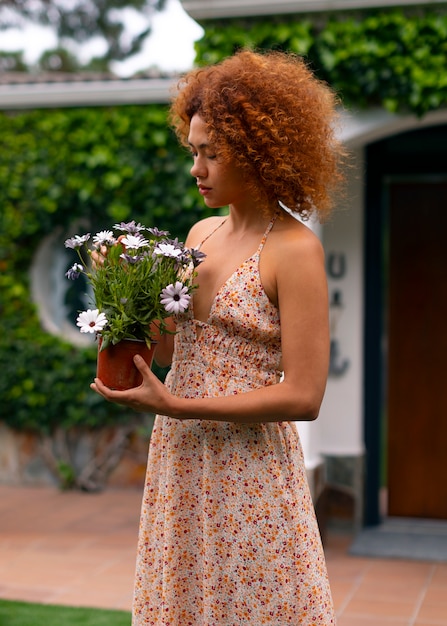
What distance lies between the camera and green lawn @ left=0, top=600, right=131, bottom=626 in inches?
162

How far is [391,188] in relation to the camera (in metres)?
6.11

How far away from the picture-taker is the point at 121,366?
1897 mm

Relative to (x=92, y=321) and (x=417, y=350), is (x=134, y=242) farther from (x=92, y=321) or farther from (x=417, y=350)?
(x=417, y=350)

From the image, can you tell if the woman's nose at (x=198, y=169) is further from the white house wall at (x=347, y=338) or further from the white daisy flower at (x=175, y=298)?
the white house wall at (x=347, y=338)

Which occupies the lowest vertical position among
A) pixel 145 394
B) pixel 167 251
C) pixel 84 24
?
pixel 145 394

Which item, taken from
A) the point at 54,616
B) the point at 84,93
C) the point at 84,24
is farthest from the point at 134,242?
the point at 84,24

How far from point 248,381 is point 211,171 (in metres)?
0.45

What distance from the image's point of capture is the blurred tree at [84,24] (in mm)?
23609

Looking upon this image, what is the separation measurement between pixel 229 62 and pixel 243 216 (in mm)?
332

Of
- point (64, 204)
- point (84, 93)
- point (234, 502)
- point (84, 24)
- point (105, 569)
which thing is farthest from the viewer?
point (84, 24)

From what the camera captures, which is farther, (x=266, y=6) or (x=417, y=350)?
(x=417, y=350)

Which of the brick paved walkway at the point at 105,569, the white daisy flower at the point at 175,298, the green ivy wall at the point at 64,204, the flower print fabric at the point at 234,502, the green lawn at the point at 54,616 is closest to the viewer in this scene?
the white daisy flower at the point at 175,298

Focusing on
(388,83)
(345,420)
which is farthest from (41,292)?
(388,83)

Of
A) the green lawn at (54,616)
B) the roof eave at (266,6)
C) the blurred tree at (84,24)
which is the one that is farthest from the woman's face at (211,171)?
the blurred tree at (84,24)
